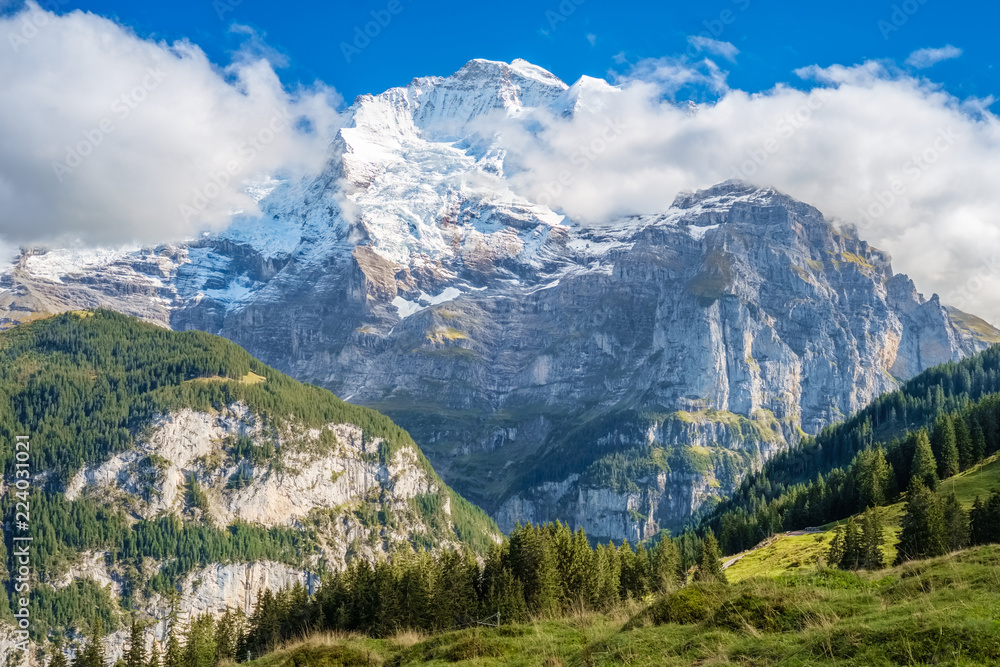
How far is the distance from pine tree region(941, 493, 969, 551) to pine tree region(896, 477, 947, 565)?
0.68 meters

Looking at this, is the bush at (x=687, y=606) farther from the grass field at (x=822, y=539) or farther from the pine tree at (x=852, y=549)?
the grass field at (x=822, y=539)

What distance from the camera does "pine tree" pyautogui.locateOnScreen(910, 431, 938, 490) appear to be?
120 metres

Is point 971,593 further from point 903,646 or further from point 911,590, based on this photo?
point 903,646

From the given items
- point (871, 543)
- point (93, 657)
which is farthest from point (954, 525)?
point (93, 657)

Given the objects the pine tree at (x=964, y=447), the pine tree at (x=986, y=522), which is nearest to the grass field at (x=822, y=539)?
the pine tree at (x=964, y=447)

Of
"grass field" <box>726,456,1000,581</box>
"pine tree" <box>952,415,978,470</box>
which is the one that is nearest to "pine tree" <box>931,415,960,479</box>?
"pine tree" <box>952,415,978,470</box>

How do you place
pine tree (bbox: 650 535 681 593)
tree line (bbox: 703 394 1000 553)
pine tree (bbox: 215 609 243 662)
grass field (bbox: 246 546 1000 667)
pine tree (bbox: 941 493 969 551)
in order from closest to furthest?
grass field (bbox: 246 546 1000 667) < pine tree (bbox: 941 493 969 551) < pine tree (bbox: 650 535 681 593) < pine tree (bbox: 215 609 243 662) < tree line (bbox: 703 394 1000 553)

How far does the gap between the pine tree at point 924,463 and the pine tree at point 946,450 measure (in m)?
2.25

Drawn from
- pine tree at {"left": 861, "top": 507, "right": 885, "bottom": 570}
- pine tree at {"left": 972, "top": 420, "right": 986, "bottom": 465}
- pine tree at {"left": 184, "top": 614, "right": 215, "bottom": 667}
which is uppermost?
pine tree at {"left": 972, "top": 420, "right": 986, "bottom": 465}

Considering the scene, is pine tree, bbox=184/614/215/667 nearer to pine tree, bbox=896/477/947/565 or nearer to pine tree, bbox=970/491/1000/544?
pine tree, bbox=896/477/947/565

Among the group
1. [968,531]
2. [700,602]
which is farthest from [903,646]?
[968,531]

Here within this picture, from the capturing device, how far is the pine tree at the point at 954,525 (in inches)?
2852

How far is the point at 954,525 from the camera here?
75062mm

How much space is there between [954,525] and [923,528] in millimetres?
2952
